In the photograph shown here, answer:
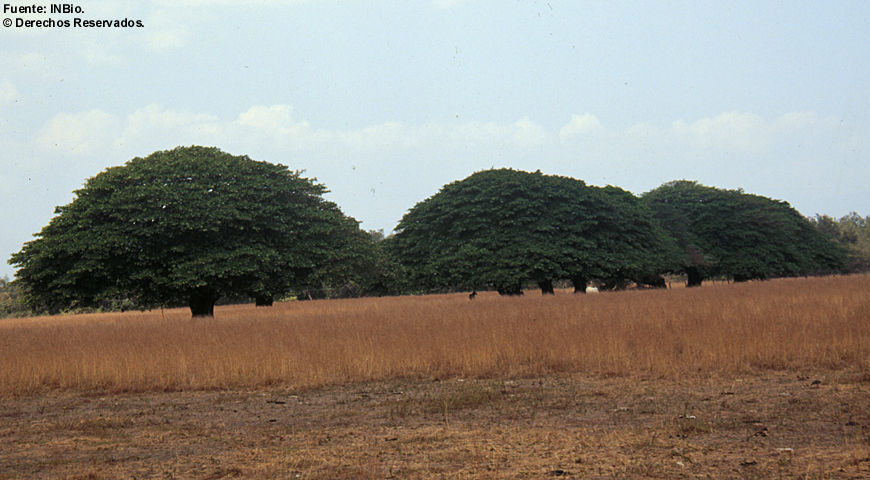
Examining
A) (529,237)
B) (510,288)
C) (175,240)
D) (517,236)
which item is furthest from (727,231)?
(175,240)

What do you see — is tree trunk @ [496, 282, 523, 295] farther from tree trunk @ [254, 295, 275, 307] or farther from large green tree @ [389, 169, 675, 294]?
tree trunk @ [254, 295, 275, 307]

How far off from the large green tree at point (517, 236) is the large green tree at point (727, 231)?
10.7 meters

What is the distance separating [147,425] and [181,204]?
16830mm

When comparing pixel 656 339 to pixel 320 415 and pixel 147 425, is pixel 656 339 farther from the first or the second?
pixel 147 425

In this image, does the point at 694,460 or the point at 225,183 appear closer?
the point at 694,460

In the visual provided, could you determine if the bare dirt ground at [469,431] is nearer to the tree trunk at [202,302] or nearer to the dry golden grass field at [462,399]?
the dry golden grass field at [462,399]

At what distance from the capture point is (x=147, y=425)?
7.52 m

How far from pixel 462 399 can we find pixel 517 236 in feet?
88.1

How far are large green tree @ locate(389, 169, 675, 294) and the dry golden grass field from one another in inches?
698

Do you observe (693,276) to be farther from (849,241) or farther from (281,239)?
(849,241)

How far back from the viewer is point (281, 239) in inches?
992

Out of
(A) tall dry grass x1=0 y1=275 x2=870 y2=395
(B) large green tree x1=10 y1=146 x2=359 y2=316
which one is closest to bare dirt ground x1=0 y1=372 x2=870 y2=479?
(A) tall dry grass x1=0 y1=275 x2=870 y2=395

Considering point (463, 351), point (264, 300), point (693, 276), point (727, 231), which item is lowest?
point (463, 351)

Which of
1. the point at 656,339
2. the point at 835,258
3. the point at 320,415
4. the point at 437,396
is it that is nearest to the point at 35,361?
the point at 320,415
